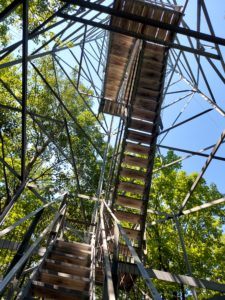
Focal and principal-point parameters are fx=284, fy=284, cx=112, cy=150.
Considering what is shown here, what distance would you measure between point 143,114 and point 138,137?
69 centimetres

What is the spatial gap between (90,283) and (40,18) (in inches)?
332

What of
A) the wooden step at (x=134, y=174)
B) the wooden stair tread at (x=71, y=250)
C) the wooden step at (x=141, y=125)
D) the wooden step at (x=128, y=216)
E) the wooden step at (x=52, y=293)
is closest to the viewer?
the wooden step at (x=52, y=293)

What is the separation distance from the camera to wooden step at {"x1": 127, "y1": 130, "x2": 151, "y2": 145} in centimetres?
820

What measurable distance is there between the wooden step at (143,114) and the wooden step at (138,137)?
471 mm

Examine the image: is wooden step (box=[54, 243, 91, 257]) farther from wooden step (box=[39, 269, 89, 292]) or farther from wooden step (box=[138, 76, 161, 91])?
wooden step (box=[138, 76, 161, 91])

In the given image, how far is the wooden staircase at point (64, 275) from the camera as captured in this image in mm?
4363

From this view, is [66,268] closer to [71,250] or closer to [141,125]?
[71,250]

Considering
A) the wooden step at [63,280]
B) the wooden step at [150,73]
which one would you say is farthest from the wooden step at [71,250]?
the wooden step at [150,73]

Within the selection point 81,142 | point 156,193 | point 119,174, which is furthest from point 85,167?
point 119,174

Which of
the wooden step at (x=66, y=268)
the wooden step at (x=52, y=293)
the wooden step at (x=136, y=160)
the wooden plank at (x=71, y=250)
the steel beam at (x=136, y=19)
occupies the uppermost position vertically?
the wooden step at (x=136, y=160)

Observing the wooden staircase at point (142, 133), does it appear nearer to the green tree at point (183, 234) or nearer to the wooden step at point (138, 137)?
the wooden step at point (138, 137)

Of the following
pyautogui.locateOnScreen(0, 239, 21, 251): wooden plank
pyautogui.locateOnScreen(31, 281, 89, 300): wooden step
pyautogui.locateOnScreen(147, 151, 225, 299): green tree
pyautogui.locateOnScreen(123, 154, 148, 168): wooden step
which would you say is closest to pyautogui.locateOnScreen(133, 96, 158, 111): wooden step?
pyautogui.locateOnScreen(123, 154, 148, 168): wooden step

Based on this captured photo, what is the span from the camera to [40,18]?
→ 955 centimetres

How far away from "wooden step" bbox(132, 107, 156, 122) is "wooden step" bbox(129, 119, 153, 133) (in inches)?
6.3
